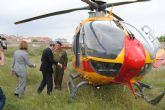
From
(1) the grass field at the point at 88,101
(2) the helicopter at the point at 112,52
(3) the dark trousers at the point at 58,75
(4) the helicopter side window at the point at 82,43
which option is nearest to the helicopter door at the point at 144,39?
(2) the helicopter at the point at 112,52

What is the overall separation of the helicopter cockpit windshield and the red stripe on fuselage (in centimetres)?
20

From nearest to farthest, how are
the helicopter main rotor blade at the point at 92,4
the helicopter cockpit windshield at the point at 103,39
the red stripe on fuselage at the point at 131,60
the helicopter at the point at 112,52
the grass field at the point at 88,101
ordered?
the red stripe on fuselage at the point at 131,60 → the helicopter at the point at 112,52 → the helicopter cockpit windshield at the point at 103,39 → the grass field at the point at 88,101 → the helicopter main rotor blade at the point at 92,4

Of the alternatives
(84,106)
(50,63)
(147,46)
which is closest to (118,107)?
(84,106)

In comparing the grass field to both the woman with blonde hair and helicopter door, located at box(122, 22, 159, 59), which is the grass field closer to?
the woman with blonde hair

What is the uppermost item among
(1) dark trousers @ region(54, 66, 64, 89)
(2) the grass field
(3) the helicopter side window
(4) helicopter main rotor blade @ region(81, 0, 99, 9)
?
(4) helicopter main rotor blade @ region(81, 0, 99, 9)

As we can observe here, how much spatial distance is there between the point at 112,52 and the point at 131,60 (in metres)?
0.54

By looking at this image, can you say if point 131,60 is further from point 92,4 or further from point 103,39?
point 92,4

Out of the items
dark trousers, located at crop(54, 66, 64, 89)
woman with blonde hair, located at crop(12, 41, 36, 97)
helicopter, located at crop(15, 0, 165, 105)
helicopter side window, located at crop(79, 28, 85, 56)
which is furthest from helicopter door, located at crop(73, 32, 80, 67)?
dark trousers, located at crop(54, 66, 64, 89)

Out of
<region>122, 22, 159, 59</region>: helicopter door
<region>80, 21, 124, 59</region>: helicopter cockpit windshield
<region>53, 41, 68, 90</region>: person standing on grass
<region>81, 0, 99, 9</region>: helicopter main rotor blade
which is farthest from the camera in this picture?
<region>53, 41, 68, 90</region>: person standing on grass

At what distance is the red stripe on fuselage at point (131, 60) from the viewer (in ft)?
33.0

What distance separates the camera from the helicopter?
10.2 metres

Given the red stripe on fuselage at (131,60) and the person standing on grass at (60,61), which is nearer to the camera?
the red stripe on fuselage at (131,60)

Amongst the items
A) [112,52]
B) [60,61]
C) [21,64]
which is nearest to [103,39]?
[112,52]

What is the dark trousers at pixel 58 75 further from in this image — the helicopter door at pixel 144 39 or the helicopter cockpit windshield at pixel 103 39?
the helicopter door at pixel 144 39
